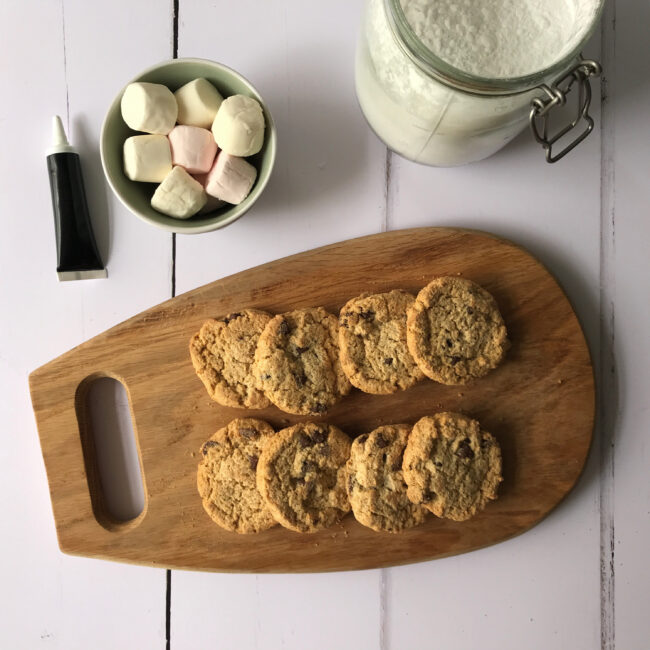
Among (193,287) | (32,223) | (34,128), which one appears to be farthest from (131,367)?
(34,128)

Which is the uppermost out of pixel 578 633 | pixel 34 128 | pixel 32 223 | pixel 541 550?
pixel 34 128

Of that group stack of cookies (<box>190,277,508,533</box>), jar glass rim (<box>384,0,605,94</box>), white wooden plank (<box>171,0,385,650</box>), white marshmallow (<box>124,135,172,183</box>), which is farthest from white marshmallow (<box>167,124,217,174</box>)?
jar glass rim (<box>384,0,605,94</box>)

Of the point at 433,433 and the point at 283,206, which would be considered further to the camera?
the point at 283,206

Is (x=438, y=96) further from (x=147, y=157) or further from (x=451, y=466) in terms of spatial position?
(x=451, y=466)

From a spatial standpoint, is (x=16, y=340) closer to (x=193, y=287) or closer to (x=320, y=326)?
(x=193, y=287)

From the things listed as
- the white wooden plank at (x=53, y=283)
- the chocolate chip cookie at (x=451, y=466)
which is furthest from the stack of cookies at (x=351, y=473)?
the white wooden plank at (x=53, y=283)

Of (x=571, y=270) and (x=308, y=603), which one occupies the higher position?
(x=571, y=270)

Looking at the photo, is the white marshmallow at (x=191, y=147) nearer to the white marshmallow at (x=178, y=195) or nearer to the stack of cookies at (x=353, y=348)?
the white marshmallow at (x=178, y=195)
